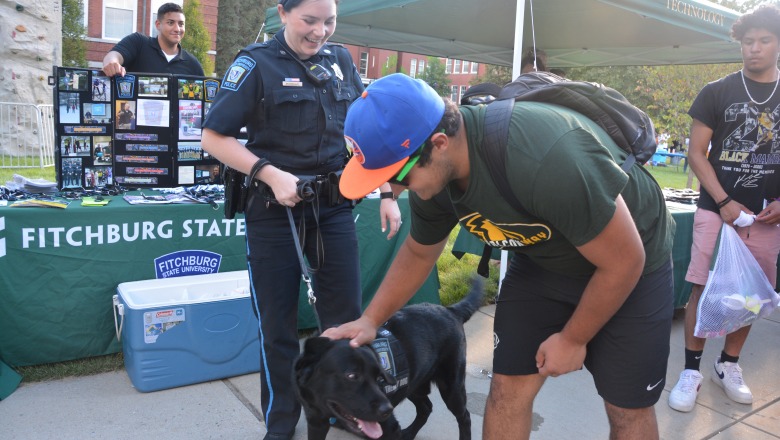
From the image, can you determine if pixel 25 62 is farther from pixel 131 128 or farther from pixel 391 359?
pixel 391 359

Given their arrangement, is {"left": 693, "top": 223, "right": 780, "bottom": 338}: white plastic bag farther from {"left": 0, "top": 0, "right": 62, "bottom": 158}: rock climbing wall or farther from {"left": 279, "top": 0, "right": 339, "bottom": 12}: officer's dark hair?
{"left": 0, "top": 0, "right": 62, "bottom": 158}: rock climbing wall

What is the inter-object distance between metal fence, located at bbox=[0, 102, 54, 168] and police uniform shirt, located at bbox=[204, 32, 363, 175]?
783 cm

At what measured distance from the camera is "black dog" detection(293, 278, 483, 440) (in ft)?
7.02

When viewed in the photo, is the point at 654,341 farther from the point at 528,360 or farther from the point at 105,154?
the point at 105,154

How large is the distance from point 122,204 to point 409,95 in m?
2.55

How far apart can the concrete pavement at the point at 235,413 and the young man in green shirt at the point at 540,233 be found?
119 cm

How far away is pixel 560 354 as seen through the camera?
1.83 meters

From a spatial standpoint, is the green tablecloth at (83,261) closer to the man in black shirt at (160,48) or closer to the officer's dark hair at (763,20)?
the man in black shirt at (160,48)

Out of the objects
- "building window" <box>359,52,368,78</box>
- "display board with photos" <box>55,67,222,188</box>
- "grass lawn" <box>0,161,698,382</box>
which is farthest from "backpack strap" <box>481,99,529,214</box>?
"building window" <box>359,52,368,78</box>

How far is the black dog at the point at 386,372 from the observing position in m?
2.14

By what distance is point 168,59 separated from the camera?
4570 mm

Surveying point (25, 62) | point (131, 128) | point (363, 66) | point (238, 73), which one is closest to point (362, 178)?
point (238, 73)

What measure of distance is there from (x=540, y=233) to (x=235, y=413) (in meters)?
2.07

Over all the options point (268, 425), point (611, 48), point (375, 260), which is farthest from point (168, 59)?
point (611, 48)
